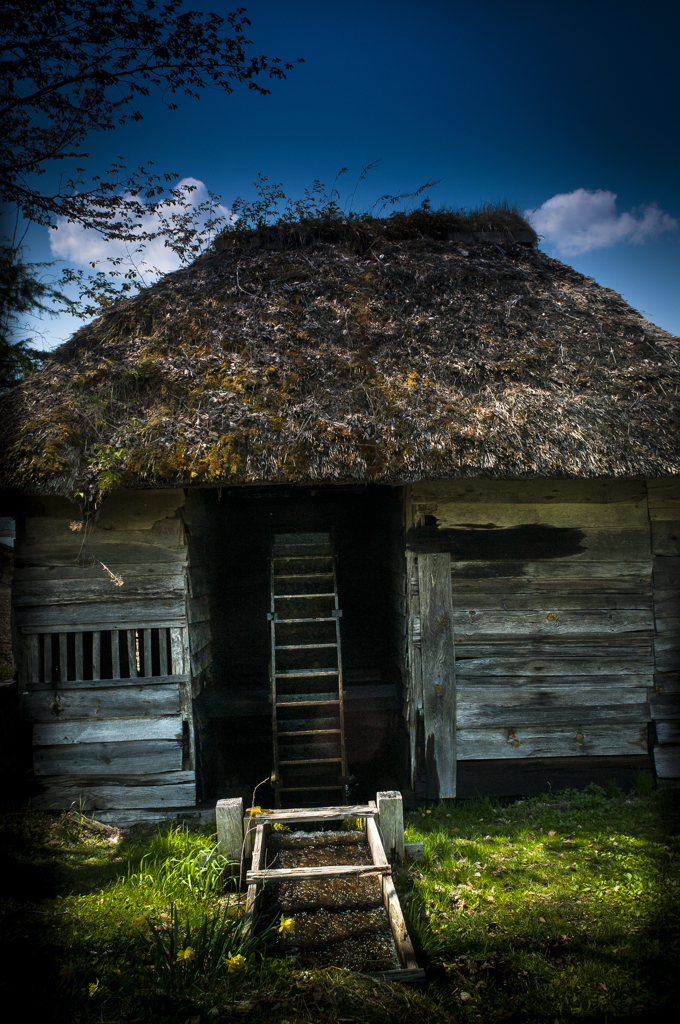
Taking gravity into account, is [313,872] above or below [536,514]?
below

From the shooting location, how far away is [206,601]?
20.4ft

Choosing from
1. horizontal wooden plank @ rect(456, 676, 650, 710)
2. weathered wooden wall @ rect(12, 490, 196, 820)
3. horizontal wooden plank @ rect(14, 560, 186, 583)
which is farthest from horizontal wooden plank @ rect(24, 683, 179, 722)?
horizontal wooden plank @ rect(456, 676, 650, 710)

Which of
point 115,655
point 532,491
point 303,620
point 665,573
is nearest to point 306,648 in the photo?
point 303,620

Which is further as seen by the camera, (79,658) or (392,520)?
(392,520)

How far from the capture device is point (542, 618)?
545cm

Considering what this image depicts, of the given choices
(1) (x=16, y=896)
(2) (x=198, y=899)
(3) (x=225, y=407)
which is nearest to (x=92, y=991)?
(2) (x=198, y=899)

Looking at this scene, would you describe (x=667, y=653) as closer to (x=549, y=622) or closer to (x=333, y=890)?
(x=549, y=622)

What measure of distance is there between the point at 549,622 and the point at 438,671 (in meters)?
1.21

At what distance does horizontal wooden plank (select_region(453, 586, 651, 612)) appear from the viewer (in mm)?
5414

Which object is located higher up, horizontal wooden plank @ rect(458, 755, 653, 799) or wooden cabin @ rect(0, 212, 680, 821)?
wooden cabin @ rect(0, 212, 680, 821)

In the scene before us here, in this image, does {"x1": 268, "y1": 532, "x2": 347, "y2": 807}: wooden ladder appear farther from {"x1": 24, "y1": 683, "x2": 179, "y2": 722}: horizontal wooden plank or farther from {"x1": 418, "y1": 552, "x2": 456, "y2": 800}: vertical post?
{"x1": 24, "y1": 683, "x2": 179, "y2": 722}: horizontal wooden plank

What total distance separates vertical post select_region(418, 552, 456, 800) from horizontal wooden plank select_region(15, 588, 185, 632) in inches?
94.6

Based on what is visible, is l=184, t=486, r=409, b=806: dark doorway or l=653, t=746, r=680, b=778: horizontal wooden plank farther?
l=184, t=486, r=409, b=806: dark doorway

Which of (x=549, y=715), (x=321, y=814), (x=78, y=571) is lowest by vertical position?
(x=321, y=814)
